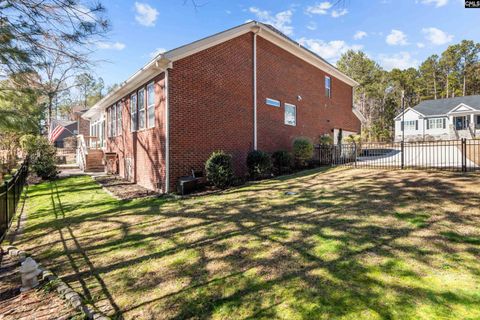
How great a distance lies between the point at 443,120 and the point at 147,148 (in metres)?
37.1

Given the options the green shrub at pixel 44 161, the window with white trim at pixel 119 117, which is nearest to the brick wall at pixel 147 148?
the window with white trim at pixel 119 117

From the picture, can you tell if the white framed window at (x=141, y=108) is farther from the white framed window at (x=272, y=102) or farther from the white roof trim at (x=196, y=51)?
the white framed window at (x=272, y=102)

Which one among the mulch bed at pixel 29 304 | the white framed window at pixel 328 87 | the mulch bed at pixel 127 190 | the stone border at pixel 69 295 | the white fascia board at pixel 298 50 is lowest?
the mulch bed at pixel 29 304

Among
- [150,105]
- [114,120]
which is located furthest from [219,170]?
[114,120]

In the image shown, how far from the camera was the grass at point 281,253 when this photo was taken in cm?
288

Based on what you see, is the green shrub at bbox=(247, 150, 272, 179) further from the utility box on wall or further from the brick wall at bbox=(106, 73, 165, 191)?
the utility box on wall

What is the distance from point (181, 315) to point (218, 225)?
282cm

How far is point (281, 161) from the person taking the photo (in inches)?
486

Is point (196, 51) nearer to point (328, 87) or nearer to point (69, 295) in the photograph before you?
point (69, 295)

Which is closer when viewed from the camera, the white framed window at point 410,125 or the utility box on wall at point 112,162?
the utility box on wall at point 112,162

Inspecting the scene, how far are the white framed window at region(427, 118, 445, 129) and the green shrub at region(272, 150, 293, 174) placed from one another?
31089 millimetres

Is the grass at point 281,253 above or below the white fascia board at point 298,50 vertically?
below

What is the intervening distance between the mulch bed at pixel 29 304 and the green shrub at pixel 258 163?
8.06 meters

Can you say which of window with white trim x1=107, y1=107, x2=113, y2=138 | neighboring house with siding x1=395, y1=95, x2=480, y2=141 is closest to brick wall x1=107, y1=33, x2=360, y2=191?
window with white trim x1=107, y1=107, x2=113, y2=138
